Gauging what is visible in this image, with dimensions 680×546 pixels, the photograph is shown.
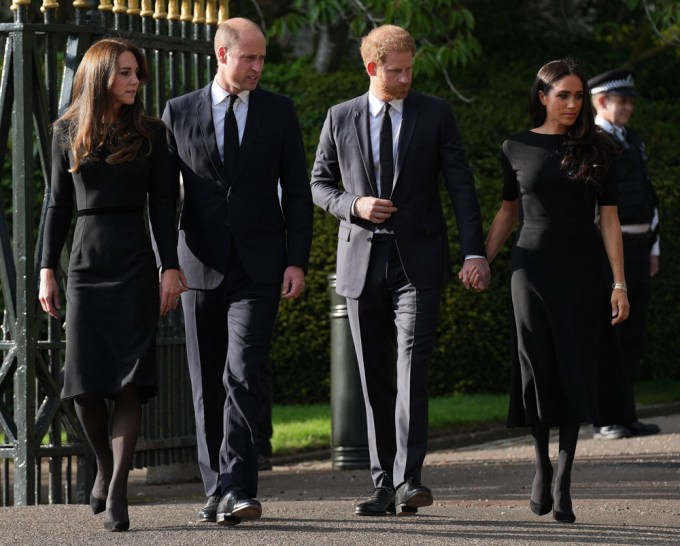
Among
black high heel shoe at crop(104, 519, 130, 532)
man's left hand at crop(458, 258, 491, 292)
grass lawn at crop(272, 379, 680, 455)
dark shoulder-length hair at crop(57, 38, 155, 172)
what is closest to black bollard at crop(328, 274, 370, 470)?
grass lawn at crop(272, 379, 680, 455)

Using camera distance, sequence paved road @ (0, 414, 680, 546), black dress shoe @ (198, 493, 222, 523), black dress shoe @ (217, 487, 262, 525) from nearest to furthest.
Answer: paved road @ (0, 414, 680, 546) → black dress shoe @ (217, 487, 262, 525) → black dress shoe @ (198, 493, 222, 523)

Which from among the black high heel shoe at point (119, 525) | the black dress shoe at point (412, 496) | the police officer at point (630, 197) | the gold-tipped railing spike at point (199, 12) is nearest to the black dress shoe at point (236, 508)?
the black high heel shoe at point (119, 525)

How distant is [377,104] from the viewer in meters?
7.21

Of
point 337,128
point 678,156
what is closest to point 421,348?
point 337,128

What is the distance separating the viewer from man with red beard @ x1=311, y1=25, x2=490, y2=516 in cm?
698

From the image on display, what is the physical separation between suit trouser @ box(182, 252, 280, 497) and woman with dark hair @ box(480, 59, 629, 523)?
115 centimetres

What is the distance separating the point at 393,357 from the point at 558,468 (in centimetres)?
94

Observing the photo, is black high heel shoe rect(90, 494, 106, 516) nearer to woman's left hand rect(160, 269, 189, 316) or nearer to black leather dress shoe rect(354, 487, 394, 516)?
woman's left hand rect(160, 269, 189, 316)

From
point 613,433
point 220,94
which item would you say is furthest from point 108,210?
point 613,433

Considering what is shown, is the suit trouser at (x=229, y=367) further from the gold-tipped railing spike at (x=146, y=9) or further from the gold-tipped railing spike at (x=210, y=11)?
the gold-tipped railing spike at (x=210, y=11)

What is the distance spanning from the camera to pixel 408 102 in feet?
23.5

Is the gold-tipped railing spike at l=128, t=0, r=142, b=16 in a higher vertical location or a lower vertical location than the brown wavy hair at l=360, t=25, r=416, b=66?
higher

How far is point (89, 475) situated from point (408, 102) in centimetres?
272

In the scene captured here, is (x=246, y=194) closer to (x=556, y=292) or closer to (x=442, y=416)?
(x=556, y=292)
